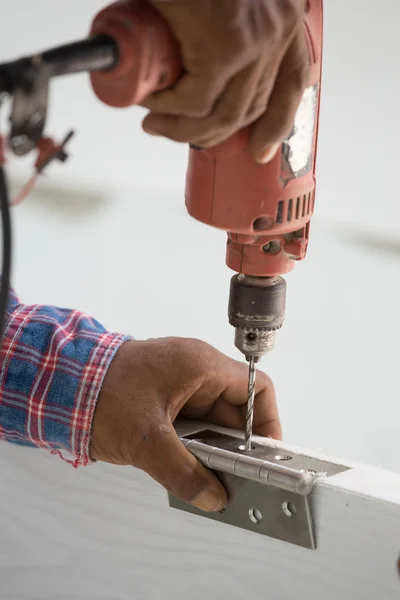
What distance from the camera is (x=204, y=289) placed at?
1.86 m

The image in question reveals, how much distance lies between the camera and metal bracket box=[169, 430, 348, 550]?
746 mm

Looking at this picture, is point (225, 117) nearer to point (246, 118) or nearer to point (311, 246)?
point (246, 118)

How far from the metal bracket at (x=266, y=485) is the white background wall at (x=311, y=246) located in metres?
0.66

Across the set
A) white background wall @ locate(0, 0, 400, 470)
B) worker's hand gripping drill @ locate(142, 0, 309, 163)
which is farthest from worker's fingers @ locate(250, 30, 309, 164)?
white background wall @ locate(0, 0, 400, 470)

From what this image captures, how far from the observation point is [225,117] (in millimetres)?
582

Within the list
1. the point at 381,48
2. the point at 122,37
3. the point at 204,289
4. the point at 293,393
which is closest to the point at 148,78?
the point at 122,37

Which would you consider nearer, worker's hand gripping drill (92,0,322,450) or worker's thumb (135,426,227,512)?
worker's hand gripping drill (92,0,322,450)

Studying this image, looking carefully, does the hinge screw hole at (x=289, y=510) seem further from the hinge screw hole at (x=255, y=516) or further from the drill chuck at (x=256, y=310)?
the drill chuck at (x=256, y=310)

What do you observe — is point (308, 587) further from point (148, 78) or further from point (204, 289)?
point (204, 289)

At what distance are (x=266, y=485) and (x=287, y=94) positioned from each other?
13.4 inches

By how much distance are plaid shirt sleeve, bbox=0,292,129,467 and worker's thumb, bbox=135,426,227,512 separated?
84 millimetres

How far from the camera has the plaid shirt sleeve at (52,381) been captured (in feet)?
2.76

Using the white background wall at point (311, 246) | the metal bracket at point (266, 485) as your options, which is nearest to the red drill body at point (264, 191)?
the metal bracket at point (266, 485)

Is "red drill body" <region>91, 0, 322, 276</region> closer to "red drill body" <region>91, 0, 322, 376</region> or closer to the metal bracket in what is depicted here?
"red drill body" <region>91, 0, 322, 376</region>
